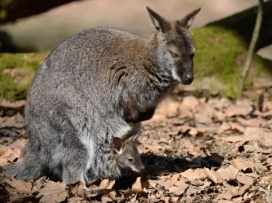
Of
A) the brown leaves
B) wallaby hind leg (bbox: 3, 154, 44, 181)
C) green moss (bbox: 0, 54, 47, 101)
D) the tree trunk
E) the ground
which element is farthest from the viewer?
the tree trunk

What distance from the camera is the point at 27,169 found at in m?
5.48

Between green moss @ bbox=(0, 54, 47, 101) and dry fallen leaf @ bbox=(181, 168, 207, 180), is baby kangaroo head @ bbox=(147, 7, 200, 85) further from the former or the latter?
green moss @ bbox=(0, 54, 47, 101)

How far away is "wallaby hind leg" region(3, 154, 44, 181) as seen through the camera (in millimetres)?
5434

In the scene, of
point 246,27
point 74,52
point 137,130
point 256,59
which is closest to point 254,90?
point 256,59

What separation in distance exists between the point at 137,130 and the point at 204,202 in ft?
4.13

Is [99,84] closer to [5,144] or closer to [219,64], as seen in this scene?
[5,144]

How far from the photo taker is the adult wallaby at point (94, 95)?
5312mm

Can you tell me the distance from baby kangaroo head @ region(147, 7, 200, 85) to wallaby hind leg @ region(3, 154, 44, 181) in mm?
1636

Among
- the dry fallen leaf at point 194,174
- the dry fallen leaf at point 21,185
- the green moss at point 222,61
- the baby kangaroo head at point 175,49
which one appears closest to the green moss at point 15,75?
the green moss at point 222,61

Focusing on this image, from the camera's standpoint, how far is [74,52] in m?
5.57

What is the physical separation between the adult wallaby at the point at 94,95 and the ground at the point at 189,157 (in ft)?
0.89

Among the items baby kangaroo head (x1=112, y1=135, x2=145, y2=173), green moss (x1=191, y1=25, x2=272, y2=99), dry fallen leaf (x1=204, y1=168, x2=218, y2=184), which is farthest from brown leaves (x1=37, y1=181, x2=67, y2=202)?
green moss (x1=191, y1=25, x2=272, y2=99)

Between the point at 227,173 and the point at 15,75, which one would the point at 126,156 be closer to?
the point at 227,173

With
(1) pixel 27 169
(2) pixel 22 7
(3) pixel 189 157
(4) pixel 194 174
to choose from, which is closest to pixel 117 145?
(4) pixel 194 174
